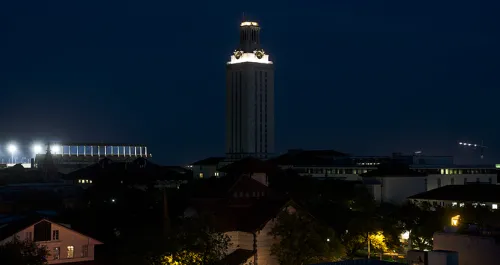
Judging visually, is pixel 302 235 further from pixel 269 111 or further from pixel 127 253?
pixel 269 111

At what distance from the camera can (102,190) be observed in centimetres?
7719

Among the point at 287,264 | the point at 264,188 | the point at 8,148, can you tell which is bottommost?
the point at 287,264

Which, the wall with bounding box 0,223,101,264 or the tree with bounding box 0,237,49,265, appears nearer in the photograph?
the tree with bounding box 0,237,49,265

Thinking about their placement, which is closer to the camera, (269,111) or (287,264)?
(287,264)

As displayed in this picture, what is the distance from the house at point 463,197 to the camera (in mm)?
68062

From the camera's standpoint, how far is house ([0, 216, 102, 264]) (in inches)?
1561

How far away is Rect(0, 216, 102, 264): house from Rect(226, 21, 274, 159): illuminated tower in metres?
95.2

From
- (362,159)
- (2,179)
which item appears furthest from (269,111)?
(2,179)

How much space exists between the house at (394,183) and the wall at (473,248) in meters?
58.2

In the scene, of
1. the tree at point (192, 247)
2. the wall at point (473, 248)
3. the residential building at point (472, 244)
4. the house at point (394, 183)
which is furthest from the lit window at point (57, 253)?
the house at point (394, 183)

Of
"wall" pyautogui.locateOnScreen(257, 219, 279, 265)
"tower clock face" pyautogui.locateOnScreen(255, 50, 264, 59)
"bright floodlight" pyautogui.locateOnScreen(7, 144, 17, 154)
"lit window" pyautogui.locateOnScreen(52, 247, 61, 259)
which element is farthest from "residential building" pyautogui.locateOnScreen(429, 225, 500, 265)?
"bright floodlight" pyautogui.locateOnScreen(7, 144, 17, 154)

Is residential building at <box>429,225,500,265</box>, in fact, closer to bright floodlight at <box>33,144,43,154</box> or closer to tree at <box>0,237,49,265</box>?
tree at <box>0,237,49,265</box>

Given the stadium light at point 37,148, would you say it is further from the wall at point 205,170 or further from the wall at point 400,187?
the wall at point 400,187

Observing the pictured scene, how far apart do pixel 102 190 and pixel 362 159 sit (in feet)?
190
